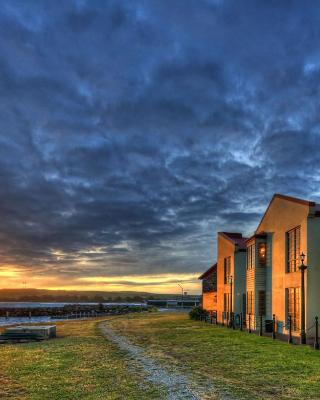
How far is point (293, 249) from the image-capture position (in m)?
28.1

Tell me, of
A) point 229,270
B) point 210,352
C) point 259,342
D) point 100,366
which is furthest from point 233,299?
point 100,366

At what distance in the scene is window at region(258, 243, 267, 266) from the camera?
109 feet

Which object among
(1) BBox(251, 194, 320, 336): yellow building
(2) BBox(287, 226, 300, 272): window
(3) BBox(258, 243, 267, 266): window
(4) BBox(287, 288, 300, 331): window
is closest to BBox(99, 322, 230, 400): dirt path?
(1) BBox(251, 194, 320, 336): yellow building

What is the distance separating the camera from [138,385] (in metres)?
12.0

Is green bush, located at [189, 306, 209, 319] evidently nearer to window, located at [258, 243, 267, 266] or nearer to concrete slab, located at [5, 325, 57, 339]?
window, located at [258, 243, 267, 266]

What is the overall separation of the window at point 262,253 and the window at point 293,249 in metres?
4.34

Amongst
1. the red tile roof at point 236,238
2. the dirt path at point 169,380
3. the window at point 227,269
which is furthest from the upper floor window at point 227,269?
the dirt path at point 169,380

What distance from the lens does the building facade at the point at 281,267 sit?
973 inches

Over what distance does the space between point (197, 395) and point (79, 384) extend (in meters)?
3.40

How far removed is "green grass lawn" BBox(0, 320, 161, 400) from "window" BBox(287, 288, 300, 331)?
1151cm

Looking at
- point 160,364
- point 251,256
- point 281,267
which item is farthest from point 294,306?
point 160,364

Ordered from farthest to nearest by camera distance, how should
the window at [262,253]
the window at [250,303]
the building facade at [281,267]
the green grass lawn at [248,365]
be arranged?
the window at [250,303] < the window at [262,253] < the building facade at [281,267] < the green grass lawn at [248,365]

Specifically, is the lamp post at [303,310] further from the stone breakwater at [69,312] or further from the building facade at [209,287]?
the stone breakwater at [69,312]

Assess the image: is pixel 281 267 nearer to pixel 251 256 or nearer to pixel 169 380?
pixel 251 256
